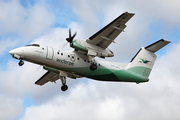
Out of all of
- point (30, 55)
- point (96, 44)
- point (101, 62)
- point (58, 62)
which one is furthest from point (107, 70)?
point (30, 55)

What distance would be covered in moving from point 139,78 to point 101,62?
3.43 metres

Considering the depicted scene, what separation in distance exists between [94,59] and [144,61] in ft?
15.1

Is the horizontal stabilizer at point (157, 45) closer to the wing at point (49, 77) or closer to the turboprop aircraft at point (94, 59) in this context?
the turboprop aircraft at point (94, 59)

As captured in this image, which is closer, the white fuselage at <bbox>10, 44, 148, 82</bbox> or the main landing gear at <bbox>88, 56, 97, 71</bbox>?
the white fuselage at <bbox>10, 44, 148, 82</bbox>

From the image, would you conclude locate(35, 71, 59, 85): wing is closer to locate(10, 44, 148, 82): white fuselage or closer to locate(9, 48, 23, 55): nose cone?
locate(10, 44, 148, 82): white fuselage

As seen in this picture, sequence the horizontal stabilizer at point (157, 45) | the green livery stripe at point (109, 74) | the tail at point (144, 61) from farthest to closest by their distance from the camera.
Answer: the tail at point (144, 61)
the horizontal stabilizer at point (157, 45)
the green livery stripe at point (109, 74)

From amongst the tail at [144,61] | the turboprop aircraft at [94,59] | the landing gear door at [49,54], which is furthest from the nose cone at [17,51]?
the tail at [144,61]

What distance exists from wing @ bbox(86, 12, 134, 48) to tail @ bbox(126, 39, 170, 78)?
3.50m

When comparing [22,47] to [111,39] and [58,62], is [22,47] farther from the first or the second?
[111,39]

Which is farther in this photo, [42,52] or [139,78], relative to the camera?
[139,78]

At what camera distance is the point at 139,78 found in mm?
23016

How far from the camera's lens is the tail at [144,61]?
23.3m

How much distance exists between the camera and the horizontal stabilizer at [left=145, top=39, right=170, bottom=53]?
873 inches

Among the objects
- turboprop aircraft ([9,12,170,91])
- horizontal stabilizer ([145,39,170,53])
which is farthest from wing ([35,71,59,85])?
horizontal stabilizer ([145,39,170,53])
